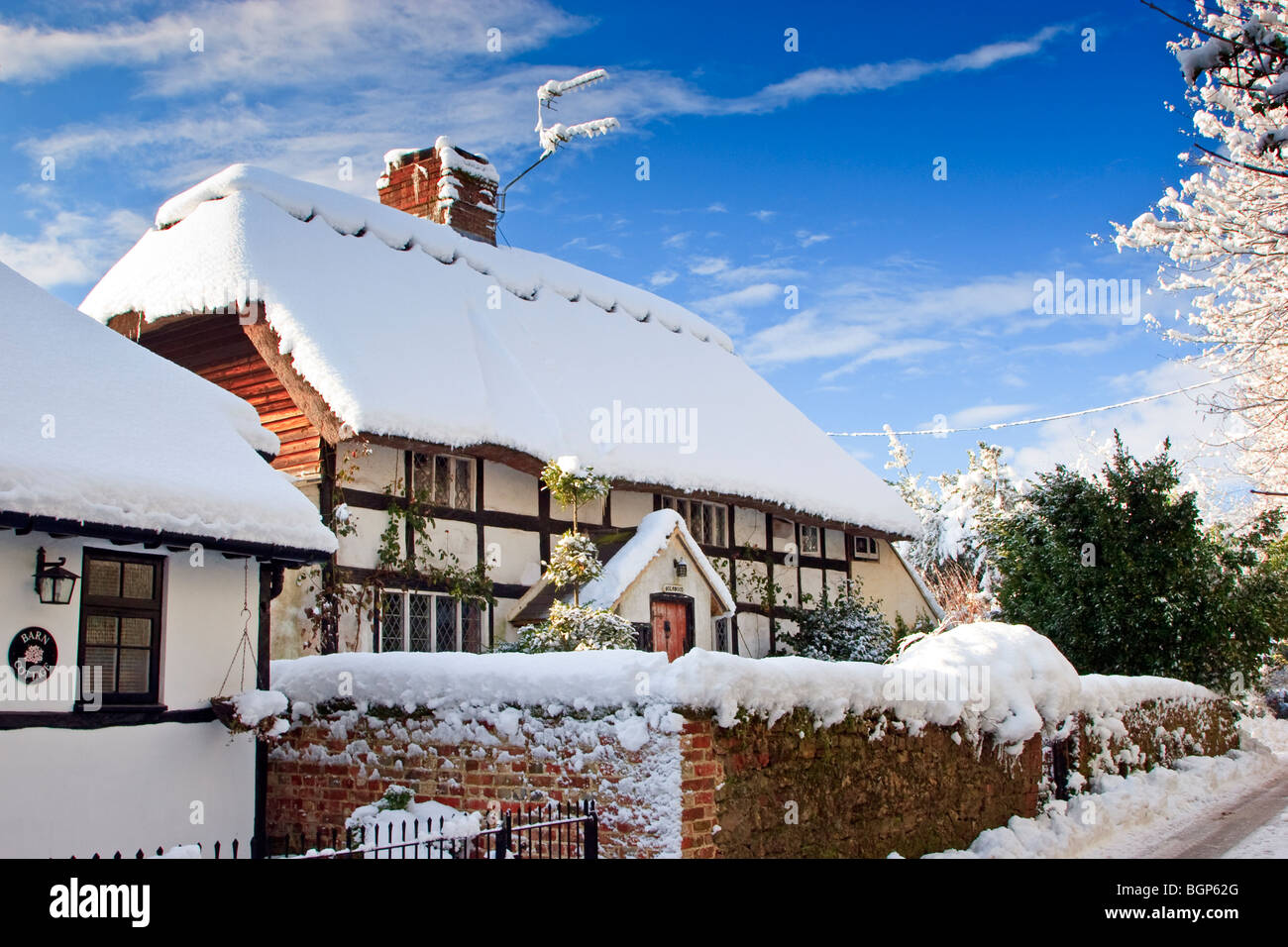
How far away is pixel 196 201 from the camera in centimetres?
1692

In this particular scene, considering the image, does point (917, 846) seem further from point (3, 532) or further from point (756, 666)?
point (3, 532)

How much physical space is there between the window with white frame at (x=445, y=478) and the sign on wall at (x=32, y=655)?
20.7 feet

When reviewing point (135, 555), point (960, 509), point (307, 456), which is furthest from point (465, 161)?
point (960, 509)

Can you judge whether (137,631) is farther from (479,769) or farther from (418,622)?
(418,622)

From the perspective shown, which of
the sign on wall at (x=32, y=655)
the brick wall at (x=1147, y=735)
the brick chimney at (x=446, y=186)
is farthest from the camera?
the brick chimney at (x=446, y=186)

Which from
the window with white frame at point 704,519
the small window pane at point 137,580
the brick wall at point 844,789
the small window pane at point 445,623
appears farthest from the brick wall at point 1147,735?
the small window pane at point 137,580

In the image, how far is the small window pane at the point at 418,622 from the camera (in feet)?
47.9

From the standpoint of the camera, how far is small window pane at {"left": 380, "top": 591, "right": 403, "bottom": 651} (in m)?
14.3

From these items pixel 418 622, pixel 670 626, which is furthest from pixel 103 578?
pixel 670 626

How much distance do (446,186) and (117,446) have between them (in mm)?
12792

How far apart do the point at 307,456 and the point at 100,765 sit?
5.74 m

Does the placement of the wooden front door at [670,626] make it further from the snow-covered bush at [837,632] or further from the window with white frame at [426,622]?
the snow-covered bush at [837,632]

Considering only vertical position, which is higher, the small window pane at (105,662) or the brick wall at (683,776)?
the small window pane at (105,662)

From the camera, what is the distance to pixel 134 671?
9.57 metres
